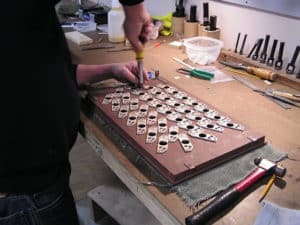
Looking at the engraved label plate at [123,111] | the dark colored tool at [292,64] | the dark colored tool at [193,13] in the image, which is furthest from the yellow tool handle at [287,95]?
the dark colored tool at [193,13]

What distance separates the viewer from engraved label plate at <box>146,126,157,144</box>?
75 cm

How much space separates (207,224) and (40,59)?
450 millimetres

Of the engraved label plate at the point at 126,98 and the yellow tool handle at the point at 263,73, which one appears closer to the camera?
the engraved label plate at the point at 126,98

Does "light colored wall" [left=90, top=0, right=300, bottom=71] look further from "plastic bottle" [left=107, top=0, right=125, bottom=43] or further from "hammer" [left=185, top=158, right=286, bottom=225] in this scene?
"hammer" [left=185, top=158, right=286, bottom=225]

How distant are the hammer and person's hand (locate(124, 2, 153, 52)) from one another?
1.47 feet

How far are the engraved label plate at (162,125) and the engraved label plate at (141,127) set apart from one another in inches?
1.4

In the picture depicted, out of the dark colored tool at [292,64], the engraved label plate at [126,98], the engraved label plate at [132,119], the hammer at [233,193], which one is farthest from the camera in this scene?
the dark colored tool at [292,64]

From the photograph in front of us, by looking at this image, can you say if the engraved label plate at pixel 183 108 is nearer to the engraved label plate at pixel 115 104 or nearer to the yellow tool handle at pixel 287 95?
the engraved label plate at pixel 115 104

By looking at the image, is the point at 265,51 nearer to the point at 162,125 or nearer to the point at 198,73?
the point at 198,73

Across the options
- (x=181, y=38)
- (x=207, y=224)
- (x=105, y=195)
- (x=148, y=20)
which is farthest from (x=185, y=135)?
(x=181, y=38)

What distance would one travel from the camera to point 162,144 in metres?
0.73

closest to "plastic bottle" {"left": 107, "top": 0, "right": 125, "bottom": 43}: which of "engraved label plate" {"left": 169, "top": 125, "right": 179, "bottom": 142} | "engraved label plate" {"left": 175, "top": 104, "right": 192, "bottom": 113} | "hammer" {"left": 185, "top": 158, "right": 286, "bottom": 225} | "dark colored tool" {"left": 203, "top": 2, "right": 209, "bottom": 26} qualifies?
"dark colored tool" {"left": 203, "top": 2, "right": 209, "bottom": 26}

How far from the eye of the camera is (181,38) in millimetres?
1542

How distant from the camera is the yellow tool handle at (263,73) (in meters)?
1.11
